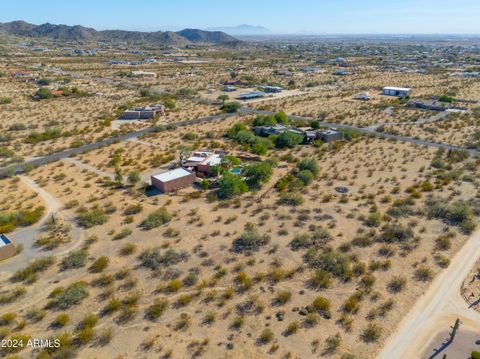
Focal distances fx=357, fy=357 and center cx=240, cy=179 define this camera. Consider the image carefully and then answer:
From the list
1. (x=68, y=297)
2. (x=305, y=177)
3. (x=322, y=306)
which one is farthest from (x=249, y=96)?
(x=68, y=297)

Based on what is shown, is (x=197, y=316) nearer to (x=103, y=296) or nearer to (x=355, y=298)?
(x=103, y=296)

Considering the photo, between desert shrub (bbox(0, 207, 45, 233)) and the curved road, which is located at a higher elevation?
desert shrub (bbox(0, 207, 45, 233))

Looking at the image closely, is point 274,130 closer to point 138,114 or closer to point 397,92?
point 138,114

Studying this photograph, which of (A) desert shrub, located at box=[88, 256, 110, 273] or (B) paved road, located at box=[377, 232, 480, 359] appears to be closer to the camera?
(B) paved road, located at box=[377, 232, 480, 359]

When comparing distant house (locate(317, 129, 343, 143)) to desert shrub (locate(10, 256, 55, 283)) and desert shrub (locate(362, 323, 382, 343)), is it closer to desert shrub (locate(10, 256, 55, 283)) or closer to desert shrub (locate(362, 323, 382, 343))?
desert shrub (locate(362, 323, 382, 343))

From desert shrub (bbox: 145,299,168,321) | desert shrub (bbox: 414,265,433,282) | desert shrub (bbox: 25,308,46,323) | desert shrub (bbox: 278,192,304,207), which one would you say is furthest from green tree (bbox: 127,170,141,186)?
desert shrub (bbox: 414,265,433,282)

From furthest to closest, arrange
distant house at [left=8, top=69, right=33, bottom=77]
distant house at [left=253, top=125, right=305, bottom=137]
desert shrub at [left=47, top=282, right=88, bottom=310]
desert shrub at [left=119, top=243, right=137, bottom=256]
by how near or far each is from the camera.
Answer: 1. distant house at [left=8, top=69, right=33, bottom=77]
2. distant house at [left=253, top=125, right=305, bottom=137]
3. desert shrub at [left=119, top=243, right=137, bottom=256]
4. desert shrub at [left=47, top=282, right=88, bottom=310]
